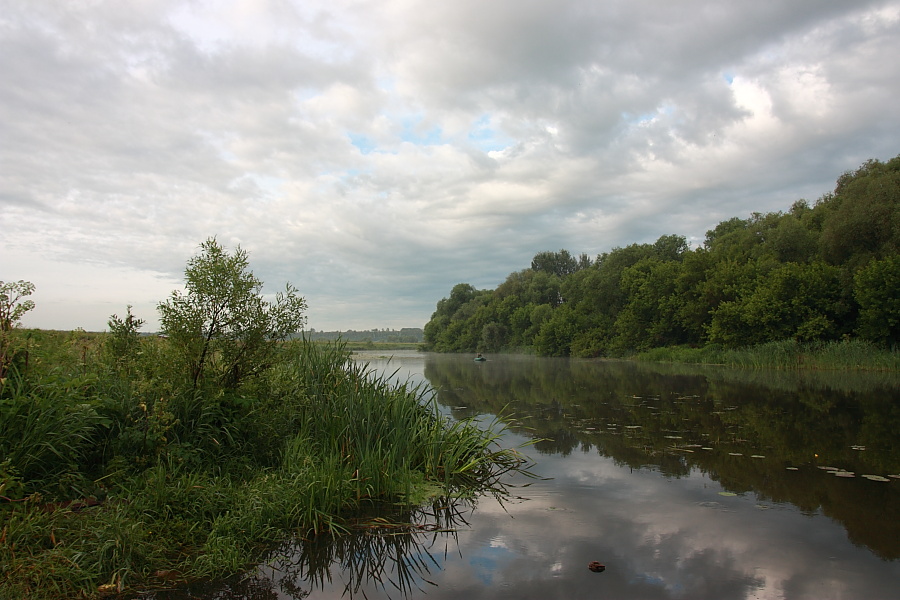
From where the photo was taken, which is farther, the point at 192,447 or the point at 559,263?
the point at 559,263

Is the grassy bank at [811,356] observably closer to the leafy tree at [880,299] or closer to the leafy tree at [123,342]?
the leafy tree at [880,299]

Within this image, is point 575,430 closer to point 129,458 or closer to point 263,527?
point 263,527

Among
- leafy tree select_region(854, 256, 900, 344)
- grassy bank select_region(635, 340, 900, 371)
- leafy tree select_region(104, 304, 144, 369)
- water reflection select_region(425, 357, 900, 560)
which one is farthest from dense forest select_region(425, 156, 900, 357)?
leafy tree select_region(104, 304, 144, 369)

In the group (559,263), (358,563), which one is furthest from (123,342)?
(559,263)

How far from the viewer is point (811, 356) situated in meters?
29.9

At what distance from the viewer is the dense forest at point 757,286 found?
31.0 metres

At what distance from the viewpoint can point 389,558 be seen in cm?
503

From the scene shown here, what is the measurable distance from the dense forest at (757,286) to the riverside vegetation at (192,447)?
3102cm

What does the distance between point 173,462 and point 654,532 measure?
202 inches

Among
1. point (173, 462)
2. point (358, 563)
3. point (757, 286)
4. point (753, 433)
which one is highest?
point (757, 286)

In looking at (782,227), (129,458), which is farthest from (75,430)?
(782,227)

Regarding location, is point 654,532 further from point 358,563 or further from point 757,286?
point 757,286

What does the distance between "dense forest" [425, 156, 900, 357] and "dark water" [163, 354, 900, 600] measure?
971 inches

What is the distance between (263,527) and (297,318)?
115 inches
